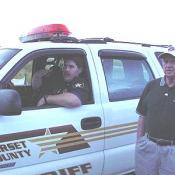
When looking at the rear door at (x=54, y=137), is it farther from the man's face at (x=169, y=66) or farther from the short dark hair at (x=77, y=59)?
the man's face at (x=169, y=66)

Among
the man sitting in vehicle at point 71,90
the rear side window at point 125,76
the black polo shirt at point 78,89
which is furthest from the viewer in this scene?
the rear side window at point 125,76

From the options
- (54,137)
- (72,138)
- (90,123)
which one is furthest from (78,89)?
(54,137)

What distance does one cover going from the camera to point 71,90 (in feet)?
14.0

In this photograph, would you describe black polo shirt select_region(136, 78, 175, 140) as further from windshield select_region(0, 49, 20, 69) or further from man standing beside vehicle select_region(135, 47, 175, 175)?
windshield select_region(0, 49, 20, 69)

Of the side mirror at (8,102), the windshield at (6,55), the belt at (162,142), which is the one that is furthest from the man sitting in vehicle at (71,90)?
the belt at (162,142)

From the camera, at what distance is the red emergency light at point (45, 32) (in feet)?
14.9

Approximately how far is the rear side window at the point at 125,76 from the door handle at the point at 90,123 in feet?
1.04

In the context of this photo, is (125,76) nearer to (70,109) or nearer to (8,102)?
(70,109)

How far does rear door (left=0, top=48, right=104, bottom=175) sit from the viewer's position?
357cm

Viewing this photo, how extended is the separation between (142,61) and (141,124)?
1202 millimetres

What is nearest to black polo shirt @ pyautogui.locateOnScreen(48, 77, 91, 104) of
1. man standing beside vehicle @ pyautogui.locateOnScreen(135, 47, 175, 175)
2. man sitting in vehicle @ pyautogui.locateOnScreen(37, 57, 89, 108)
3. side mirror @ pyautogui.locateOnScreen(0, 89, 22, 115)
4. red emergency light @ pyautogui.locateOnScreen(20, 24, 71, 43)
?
man sitting in vehicle @ pyautogui.locateOnScreen(37, 57, 89, 108)

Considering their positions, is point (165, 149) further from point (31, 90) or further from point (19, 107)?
point (31, 90)

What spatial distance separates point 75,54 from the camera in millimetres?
4309

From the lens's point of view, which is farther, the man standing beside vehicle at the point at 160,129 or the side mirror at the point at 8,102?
the man standing beside vehicle at the point at 160,129
